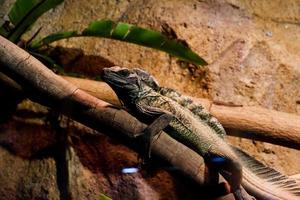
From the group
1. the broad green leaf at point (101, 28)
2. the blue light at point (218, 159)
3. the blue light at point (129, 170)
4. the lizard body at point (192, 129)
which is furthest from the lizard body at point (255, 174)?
the blue light at point (129, 170)

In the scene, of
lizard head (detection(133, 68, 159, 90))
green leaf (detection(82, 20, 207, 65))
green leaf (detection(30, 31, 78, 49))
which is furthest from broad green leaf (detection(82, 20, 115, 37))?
lizard head (detection(133, 68, 159, 90))

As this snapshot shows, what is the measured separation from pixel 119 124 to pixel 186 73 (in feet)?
5.27

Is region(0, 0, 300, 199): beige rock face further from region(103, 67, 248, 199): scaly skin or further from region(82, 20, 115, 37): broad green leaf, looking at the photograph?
region(103, 67, 248, 199): scaly skin

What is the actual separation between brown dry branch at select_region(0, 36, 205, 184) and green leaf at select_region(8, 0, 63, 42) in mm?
974

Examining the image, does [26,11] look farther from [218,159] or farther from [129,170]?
[218,159]

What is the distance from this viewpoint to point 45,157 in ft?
11.7

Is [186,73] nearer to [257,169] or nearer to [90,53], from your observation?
[90,53]

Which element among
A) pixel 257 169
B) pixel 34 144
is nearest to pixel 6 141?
pixel 34 144

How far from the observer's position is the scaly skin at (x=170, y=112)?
2.66 meters

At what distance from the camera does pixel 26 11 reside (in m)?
3.48

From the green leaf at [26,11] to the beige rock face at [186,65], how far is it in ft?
1.38

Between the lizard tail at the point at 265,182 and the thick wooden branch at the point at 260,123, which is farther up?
the thick wooden branch at the point at 260,123

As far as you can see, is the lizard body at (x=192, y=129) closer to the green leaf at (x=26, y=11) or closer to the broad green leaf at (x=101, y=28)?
the broad green leaf at (x=101, y=28)

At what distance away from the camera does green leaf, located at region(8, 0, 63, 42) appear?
3471 mm
